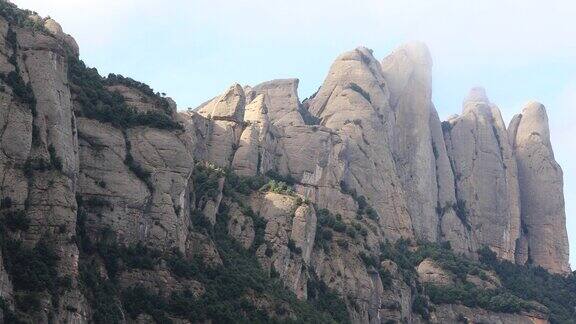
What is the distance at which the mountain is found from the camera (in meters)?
74.8

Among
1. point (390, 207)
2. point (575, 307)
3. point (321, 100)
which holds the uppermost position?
point (321, 100)

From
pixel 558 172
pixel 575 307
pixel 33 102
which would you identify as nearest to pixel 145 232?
pixel 33 102

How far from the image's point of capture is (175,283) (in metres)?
84.1

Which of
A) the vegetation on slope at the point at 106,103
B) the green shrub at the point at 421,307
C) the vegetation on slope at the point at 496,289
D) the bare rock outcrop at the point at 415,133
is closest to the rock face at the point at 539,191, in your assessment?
the vegetation on slope at the point at 496,289

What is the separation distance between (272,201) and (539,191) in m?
55.7

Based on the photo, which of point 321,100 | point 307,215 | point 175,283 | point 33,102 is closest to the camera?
point 33,102

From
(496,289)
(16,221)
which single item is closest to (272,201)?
(496,289)

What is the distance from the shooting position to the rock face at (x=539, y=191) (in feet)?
487

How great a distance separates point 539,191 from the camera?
153 metres

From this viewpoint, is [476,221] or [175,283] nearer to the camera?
[175,283]

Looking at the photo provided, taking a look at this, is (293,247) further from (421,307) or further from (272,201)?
(421,307)

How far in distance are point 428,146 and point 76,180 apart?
72.8 m

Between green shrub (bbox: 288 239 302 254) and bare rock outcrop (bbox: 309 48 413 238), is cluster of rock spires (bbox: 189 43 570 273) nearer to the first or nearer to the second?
bare rock outcrop (bbox: 309 48 413 238)

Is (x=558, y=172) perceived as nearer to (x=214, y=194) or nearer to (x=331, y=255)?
(x=331, y=255)
